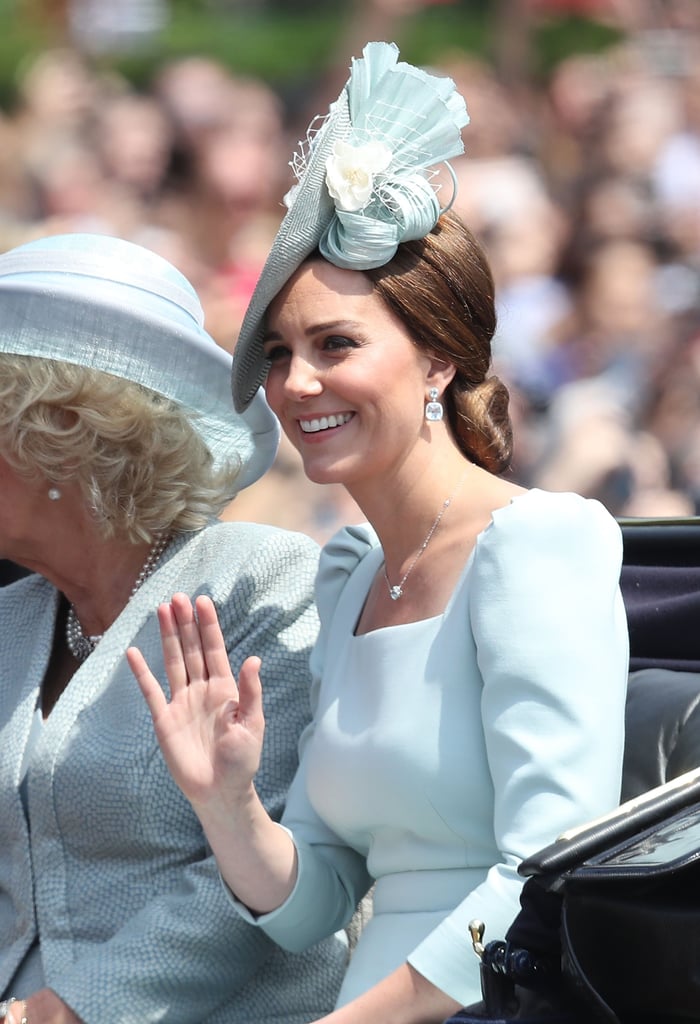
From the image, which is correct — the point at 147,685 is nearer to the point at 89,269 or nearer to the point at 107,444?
the point at 107,444

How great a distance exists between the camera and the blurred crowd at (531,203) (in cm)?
460

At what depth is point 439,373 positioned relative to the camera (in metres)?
2.04

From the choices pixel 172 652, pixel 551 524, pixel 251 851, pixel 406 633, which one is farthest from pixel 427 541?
pixel 251 851

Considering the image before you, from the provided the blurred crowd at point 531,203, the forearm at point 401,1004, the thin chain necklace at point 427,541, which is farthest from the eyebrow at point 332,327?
the blurred crowd at point 531,203

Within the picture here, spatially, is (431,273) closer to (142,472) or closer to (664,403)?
(142,472)

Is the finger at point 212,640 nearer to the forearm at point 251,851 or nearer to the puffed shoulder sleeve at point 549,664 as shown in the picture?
the forearm at point 251,851

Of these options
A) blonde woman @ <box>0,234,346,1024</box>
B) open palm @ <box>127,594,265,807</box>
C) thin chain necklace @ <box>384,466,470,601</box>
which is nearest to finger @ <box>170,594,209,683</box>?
open palm @ <box>127,594,265,807</box>

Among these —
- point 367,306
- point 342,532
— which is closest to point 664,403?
point 342,532

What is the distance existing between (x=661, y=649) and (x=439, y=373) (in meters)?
0.50

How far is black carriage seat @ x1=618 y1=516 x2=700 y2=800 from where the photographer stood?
6.31 ft

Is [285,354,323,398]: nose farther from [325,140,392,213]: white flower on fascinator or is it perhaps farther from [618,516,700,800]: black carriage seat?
[618,516,700,800]: black carriage seat

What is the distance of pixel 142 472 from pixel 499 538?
76cm

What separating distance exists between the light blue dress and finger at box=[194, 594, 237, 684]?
0.17 m

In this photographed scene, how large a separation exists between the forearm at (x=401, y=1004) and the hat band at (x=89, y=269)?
1115 millimetres
